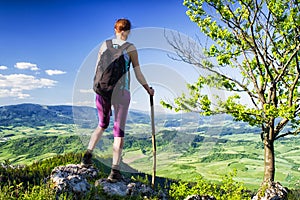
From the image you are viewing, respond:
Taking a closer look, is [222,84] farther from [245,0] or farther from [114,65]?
[114,65]

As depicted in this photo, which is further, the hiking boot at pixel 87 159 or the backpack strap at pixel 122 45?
the hiking boot at pixel 87 159

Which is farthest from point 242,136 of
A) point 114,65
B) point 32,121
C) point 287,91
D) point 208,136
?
point 32,121

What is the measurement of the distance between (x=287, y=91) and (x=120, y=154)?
10312 millimetres

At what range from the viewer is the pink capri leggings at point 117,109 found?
21.7 feet

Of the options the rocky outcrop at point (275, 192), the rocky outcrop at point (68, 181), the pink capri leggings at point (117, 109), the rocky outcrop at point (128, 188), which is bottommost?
the rocky outcrop at point (275, 192)

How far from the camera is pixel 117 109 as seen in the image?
6.72 meters

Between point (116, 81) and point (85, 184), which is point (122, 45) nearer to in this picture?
point (116, 81)

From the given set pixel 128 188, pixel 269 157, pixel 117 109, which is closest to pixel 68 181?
pixel 128 188

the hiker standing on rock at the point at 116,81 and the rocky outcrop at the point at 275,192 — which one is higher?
the hiker standing on rock at the point at 116,81

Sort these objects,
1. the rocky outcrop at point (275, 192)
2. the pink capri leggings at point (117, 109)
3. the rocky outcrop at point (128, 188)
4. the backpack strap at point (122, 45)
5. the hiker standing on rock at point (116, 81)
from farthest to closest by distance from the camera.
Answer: the rocky outcrop at point (275, 192) < the rocky outcrop at point (128, 188) < the backpack strap at point (122, 45) < the pink capri leggings at point (117, 109) < the hiker standing on rock at point (116, 81)

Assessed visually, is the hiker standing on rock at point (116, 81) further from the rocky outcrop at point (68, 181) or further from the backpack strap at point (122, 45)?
the rocky outcrop at point (68, 181)

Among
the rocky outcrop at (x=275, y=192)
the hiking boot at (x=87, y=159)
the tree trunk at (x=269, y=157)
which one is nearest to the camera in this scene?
the hiking boot at (x=87, y=159)

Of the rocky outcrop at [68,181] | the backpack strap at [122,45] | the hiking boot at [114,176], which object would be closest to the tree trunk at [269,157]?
the hiking boot at [114,176]

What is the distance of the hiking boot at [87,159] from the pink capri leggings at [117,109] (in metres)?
0.96
